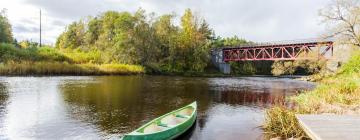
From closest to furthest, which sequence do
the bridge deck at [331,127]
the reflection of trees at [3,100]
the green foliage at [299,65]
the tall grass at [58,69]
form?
the bridge deck at [331,127]
the reflection of trees at [3,100]
the tall grass at [58,69]
the green foliage at [299,65]

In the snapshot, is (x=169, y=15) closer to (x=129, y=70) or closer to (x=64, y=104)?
(x=129, y=70)

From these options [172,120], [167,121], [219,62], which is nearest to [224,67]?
[219,62]

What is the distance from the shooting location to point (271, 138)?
37.2 ft

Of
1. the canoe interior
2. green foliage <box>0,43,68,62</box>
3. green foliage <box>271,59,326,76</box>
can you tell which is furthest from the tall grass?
the canoe interior

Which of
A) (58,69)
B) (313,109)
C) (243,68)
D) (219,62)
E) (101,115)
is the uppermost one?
(219,62)

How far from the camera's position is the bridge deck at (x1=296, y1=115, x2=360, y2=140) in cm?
726

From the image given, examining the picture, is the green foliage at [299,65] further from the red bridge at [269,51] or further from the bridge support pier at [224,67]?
the bridge support pier at [224,67]

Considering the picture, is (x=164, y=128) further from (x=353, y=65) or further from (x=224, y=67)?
(x=224, y=67)

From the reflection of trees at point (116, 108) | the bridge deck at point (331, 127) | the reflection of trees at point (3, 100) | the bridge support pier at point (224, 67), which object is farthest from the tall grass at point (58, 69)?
the bridge deck at point (331, 127)

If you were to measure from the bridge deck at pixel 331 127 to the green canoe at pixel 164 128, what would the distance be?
4.16m

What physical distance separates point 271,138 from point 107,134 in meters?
5.74

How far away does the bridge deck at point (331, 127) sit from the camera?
23.8 ft

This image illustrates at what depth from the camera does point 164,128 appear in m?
11.8

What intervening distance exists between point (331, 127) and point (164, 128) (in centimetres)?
553
